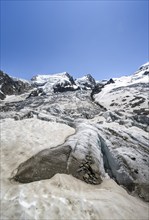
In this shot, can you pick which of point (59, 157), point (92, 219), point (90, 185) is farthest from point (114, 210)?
point (59, 157)

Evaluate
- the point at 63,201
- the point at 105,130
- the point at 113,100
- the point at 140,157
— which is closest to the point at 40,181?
the point at 63,201

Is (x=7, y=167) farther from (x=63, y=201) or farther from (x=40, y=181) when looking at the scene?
(x=63, y=201)

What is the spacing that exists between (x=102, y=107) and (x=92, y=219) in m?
77.9

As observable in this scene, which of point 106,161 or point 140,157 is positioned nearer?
→ point 106,161

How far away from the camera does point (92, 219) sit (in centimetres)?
1066

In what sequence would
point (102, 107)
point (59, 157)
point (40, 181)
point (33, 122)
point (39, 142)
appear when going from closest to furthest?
point (40, 181) < point (59, 157) < point (39, 142) < point (33, 122) < point (102, 107)

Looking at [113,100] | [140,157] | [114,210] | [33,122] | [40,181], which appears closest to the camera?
[114,210]

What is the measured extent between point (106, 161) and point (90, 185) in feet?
18.7

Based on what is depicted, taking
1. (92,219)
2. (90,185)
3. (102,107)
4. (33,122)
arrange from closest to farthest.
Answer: (92,219)
(90,185)
(33,122)
(102,107)

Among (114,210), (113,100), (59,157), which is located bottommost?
(114,210)

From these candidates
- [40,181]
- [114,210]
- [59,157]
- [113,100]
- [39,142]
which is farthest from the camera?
[113,100]

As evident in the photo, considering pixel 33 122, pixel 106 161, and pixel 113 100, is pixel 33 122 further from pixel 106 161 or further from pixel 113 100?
pixel 113 100

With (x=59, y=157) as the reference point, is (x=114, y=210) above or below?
below

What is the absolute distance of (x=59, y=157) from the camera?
1623 cm
